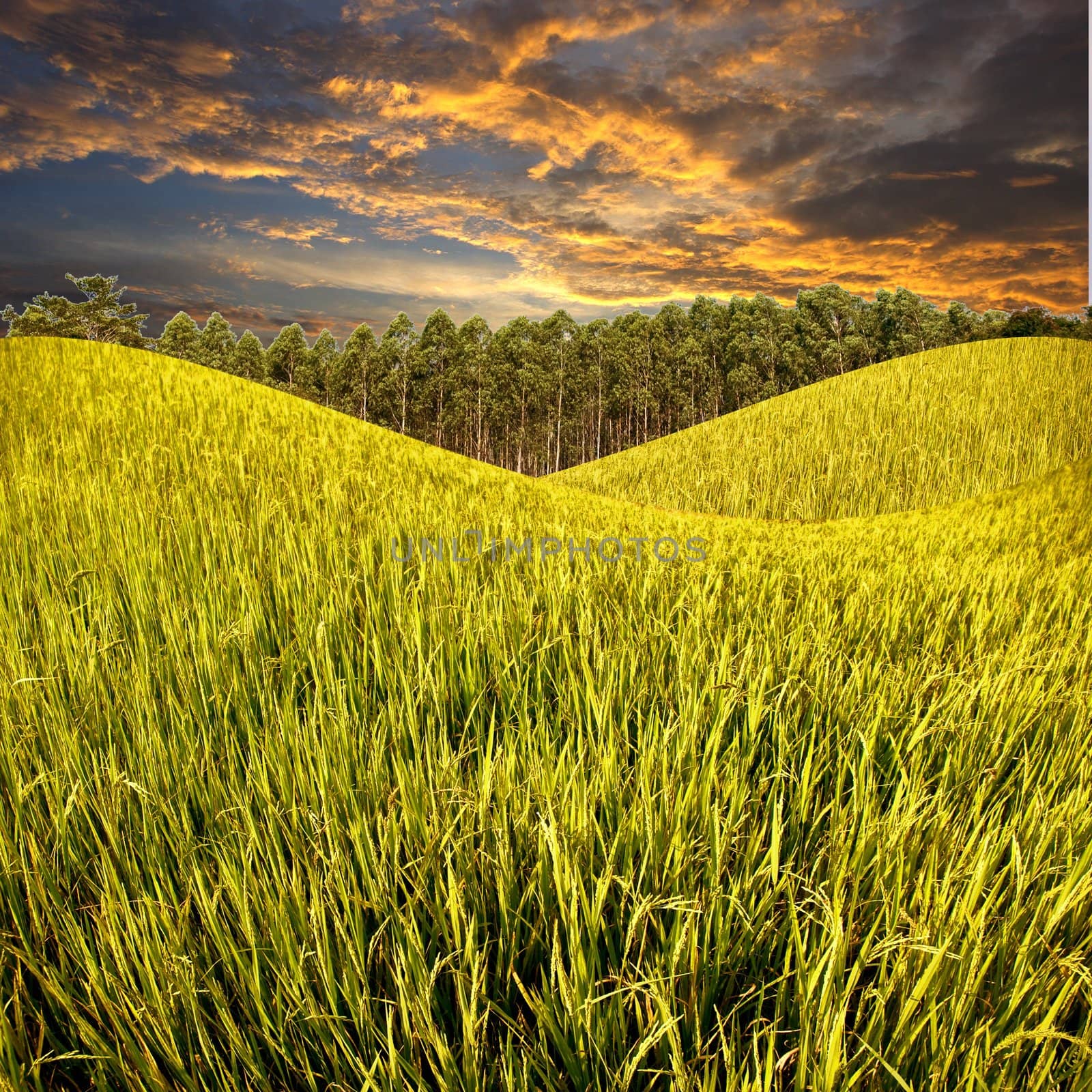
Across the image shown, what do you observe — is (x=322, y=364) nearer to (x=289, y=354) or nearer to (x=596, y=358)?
(x=289, y=354)

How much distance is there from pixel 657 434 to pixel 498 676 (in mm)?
55626

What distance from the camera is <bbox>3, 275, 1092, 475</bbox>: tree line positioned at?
50.0 m

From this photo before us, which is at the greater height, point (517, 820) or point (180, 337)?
point (180, 337)

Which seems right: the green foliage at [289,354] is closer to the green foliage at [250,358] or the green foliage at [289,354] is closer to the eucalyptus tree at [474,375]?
the green foliage at [250,358]

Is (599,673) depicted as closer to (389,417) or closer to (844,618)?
(844,618)

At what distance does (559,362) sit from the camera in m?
52.7

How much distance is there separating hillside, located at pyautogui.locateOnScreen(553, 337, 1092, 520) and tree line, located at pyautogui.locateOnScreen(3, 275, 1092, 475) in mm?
33022

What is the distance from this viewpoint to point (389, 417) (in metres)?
52.8

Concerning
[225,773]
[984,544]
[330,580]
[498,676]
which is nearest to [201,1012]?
[225,773]

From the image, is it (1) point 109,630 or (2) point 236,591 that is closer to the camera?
(1) point 109,630

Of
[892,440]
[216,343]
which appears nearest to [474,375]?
[216,343]

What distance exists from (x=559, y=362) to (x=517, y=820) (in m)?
53.6

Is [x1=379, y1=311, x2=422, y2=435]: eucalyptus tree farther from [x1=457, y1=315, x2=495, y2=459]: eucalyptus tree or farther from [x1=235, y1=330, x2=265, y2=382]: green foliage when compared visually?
[x1=235, y1=330, x2=265, y2=382]: green foliage

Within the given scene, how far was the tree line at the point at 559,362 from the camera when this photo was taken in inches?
1967
